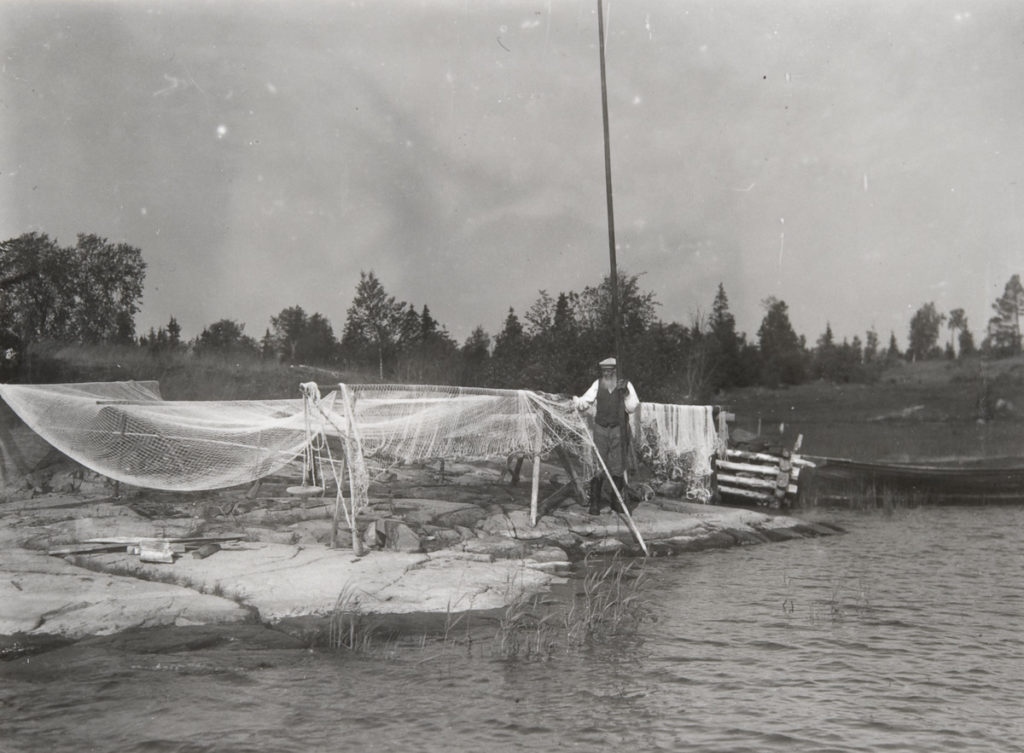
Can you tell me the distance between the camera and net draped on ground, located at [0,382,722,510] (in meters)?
10.6

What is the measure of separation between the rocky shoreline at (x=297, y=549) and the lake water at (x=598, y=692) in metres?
0.78

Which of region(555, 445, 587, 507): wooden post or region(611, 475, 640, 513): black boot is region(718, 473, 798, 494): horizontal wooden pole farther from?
region(555, 445, 587, 507): wooden post

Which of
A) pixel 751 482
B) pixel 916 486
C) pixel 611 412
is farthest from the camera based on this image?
pixel 916 486

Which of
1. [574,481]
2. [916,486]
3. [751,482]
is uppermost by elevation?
[574,481]

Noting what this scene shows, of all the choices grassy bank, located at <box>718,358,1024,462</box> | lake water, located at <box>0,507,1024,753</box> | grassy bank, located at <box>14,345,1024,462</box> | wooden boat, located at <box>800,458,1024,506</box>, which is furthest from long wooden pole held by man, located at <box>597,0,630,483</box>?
grassy bank, located at <box>718,358,1024,462</box>

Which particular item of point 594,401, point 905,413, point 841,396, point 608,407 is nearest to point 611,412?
A: point 608,407

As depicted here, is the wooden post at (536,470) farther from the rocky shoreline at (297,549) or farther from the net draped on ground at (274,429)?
the rocky shoreline at (297,549)

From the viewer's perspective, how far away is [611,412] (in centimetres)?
1252

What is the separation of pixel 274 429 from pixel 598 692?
6349 mm

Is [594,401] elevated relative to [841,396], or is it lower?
elevated

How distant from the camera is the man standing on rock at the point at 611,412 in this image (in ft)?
40.7

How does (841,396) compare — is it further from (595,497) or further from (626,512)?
(626,512)

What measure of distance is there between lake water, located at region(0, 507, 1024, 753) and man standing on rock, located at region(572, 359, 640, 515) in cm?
377

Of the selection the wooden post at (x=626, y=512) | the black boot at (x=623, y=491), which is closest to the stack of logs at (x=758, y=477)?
the black boot at (x=623, y=491)
